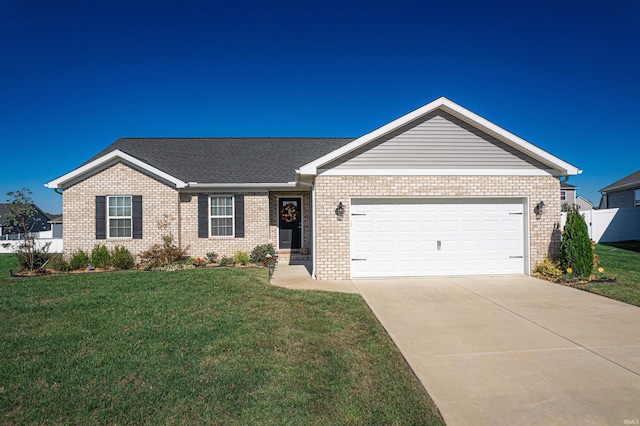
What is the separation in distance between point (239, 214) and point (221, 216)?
28.3 inches

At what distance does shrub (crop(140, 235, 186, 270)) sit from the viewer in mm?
11711

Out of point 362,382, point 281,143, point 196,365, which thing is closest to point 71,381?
point 196,365

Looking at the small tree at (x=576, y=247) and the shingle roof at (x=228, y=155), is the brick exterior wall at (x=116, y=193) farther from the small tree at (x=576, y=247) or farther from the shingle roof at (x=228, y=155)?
the small tree at (x=576, y=247)

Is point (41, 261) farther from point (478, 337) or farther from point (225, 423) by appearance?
point (478, 337)

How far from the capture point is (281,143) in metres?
17.4

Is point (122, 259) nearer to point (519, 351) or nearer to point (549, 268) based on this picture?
point (519, 351)

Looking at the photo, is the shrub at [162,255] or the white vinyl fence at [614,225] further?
the white vinyl fence at [614,225]

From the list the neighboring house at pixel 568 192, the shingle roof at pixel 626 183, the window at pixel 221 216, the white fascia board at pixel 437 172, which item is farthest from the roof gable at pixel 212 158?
the neighboring house at pixel 568 192

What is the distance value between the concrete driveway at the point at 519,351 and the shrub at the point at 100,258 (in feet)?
29.7

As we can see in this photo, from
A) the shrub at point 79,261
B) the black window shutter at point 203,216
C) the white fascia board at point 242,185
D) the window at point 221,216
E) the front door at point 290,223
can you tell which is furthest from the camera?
the front door at point 290,223

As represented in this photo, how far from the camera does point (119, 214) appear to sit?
1279 cm

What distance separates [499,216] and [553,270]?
1992 mm

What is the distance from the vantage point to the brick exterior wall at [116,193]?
41.3 feet

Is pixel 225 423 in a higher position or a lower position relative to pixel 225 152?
lower
